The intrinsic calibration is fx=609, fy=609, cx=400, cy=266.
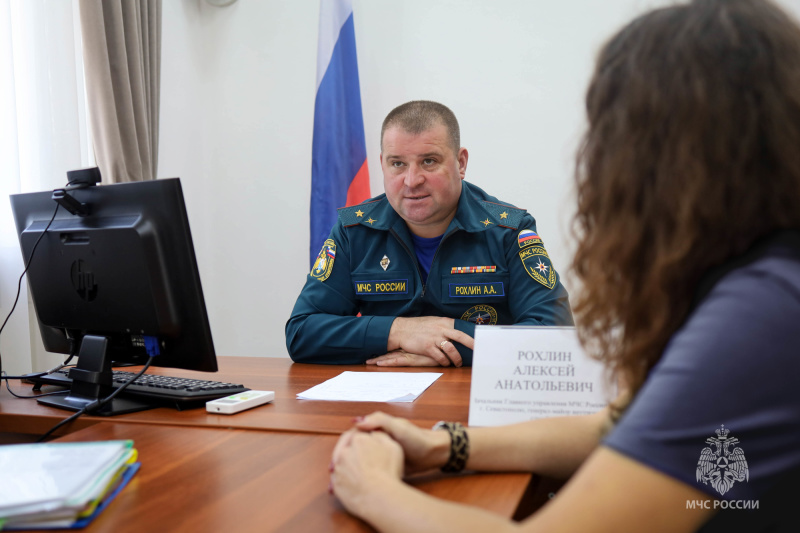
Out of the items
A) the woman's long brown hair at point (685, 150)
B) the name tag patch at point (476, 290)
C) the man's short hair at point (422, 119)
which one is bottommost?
the name tag patch at point (476, 290)

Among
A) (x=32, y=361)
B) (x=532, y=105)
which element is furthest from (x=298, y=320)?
(x=532, y=105)

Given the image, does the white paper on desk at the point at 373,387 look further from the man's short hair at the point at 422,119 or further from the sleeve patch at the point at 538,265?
the man's short hair at the point at 422,119

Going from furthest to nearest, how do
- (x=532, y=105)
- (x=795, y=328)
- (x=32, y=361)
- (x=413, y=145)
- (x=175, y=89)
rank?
1. (x=175, y=89)
2. (x=532, y=105)
3. (x=32, y=361)
4. (x=413, y=145)
5. (x=795, y=328)

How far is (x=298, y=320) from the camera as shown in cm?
181

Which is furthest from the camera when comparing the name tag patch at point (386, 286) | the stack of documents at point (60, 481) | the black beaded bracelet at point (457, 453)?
the name tag patch at point (386, 286)

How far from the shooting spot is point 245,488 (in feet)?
2.56

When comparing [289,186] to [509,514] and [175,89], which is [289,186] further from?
[509,514]

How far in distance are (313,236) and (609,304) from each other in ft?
7.68

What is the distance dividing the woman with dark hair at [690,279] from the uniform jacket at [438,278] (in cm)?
107

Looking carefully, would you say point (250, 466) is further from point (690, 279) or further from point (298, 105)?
point (298, 105)

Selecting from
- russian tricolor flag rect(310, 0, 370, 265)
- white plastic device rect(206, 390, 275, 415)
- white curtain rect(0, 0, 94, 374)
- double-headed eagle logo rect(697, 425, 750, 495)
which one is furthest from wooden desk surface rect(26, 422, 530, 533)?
russian tricolor flag rect(310, 0, 370, 265)

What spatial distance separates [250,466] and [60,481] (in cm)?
24

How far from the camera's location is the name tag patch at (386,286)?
1899 mm

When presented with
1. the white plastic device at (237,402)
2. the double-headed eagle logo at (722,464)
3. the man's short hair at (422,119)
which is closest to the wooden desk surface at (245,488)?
the white plastic device at (237,402)
